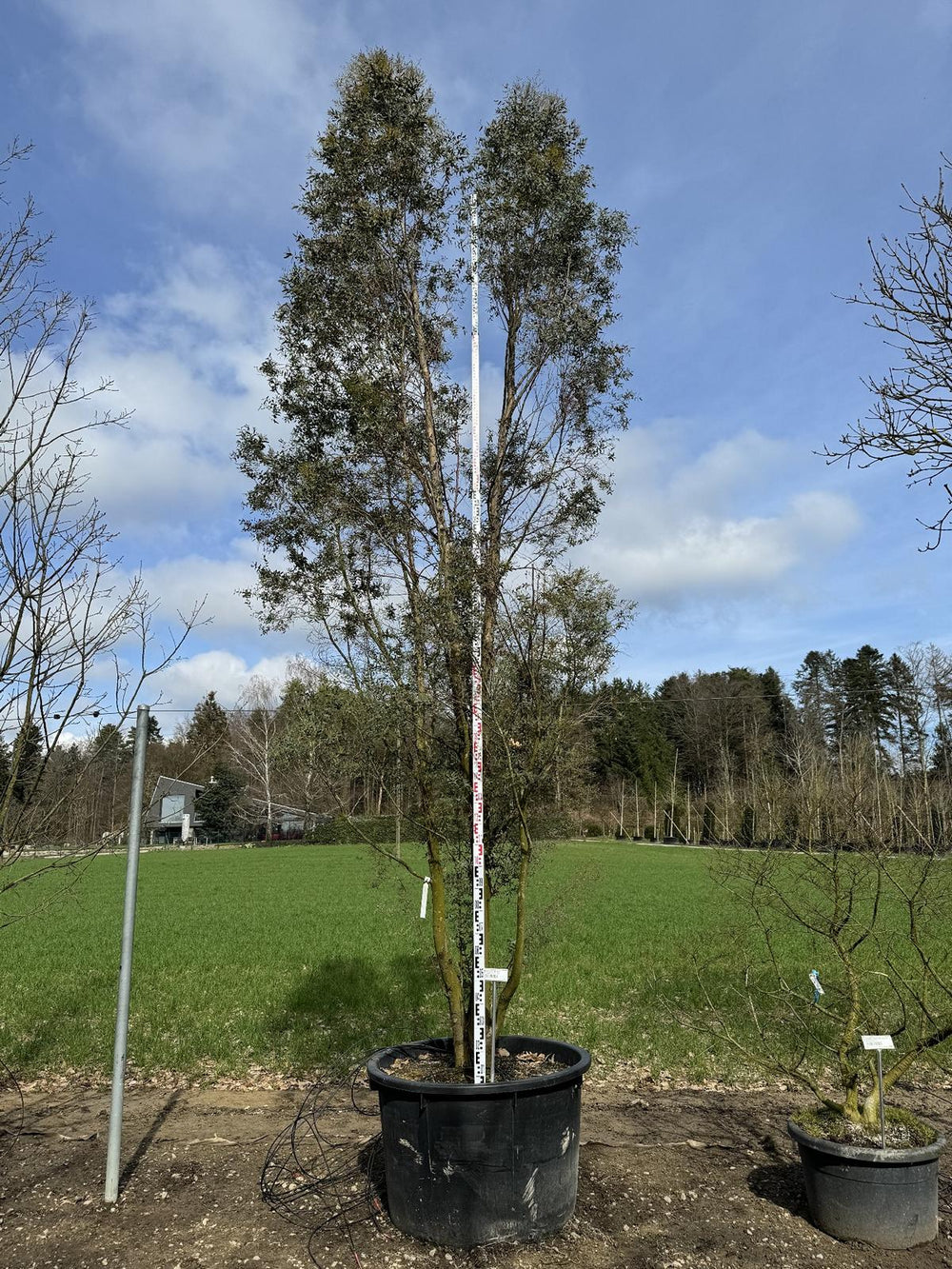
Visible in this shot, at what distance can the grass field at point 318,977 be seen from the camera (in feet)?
26.8

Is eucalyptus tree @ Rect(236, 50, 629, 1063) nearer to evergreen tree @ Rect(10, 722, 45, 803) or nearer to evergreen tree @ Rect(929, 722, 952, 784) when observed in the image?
evergreen tree @ Rect(10, 722, 45, 803)

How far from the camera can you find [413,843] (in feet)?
21.3

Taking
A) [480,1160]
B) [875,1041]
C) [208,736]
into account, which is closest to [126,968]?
[480,1160]

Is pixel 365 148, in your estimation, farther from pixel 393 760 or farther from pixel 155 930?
pixel 155 930

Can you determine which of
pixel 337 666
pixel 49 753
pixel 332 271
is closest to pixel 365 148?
pixel 332 271

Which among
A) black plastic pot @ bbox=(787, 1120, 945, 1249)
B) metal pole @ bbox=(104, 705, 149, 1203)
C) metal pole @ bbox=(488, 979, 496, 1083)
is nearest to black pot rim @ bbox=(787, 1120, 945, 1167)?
black plastic pot @ bbox=(787, 1120, 945, 1249)

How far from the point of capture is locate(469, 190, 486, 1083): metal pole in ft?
15.4

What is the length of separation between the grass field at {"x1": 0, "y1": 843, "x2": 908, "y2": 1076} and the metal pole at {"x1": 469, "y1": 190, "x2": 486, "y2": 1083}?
133 cm

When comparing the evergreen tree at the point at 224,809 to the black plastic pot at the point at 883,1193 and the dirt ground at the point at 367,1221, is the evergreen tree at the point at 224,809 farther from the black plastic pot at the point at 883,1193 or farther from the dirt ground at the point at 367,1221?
the black plastic pot at the point at 883,1193

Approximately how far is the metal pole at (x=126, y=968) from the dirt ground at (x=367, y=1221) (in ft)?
0.79

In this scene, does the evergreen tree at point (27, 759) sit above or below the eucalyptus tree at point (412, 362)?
below

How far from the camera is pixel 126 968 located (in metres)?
4.61

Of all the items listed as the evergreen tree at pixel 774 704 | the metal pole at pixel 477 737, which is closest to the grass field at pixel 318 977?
the metal pole at pixel 477 737

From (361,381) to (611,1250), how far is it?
5.46 metres
